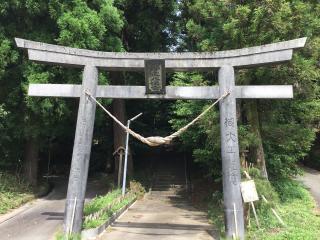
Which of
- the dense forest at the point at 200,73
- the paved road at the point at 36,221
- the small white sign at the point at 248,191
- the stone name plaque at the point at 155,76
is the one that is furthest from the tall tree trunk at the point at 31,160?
the small white sign at the point at 248,191

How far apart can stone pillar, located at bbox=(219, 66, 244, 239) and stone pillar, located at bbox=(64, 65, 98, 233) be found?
3.17 m

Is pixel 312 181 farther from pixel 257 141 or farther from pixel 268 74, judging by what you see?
pixel 268 74

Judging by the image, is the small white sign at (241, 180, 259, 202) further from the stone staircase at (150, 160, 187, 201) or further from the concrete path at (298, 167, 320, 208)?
the stone staircase at (150, 160, 187, 201)

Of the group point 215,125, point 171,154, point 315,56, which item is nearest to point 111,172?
point 171,154

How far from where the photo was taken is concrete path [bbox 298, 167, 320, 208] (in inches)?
714

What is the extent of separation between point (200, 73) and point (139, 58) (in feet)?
20.3

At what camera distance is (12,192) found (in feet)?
54.9

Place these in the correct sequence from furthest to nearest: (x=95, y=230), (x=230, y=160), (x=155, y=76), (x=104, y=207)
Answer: (x=104, y=207) → (x=95, y=230) → (x=155, y=76) → (x=230, y=160)

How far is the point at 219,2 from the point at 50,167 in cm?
1837

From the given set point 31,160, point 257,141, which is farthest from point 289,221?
point 31,160

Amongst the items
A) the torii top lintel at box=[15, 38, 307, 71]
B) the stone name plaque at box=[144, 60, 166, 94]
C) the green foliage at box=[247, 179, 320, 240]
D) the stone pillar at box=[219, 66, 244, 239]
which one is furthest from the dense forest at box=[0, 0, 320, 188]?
the stone name plaque at box=[144, 60, 166, 94]

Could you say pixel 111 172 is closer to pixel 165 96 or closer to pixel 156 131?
pixel 156 131

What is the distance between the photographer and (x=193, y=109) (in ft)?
50.4

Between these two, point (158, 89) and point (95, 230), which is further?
point (95, 230)
